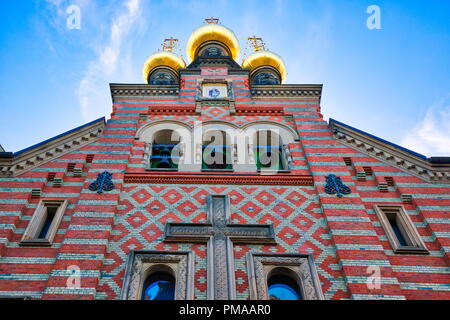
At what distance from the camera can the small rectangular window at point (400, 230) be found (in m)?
8.62

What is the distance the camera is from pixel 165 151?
1256cm

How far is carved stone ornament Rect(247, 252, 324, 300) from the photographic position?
7664 millimetres

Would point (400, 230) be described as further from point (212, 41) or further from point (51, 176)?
point (212, 41)

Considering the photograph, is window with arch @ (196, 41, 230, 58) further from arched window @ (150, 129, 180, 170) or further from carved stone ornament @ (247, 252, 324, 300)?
carved stone ornament @ (247, 252, 324, 300)

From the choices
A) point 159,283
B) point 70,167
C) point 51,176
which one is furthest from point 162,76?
point 159,283

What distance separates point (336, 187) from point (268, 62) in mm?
13646

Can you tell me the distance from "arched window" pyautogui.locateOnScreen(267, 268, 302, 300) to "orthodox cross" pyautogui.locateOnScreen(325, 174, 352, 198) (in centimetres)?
264

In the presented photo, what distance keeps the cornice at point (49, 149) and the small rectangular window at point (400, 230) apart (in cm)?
825

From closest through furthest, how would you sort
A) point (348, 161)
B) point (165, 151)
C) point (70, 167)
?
point (70, 167)
point (348, 161)
point (165, 151)

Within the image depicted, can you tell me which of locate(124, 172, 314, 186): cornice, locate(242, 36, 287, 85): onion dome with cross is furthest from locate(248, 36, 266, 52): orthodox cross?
locate(124, 172, 314, 186): cornice

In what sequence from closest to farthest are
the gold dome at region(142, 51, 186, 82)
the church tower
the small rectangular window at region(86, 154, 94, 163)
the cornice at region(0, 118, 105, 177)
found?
the church tower, the cornice at region(0, 118, 105, 177), the small rectangular window at region(86, 154, 94, 163), the gold dome at region(142, 51, 186, 82)

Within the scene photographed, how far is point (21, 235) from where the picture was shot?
343 inches

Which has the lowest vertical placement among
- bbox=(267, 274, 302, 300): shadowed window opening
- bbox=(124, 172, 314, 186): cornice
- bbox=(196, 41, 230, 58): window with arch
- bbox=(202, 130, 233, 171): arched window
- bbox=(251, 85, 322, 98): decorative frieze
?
bbox=(267, 274, 302, 300): shadowed window opening
